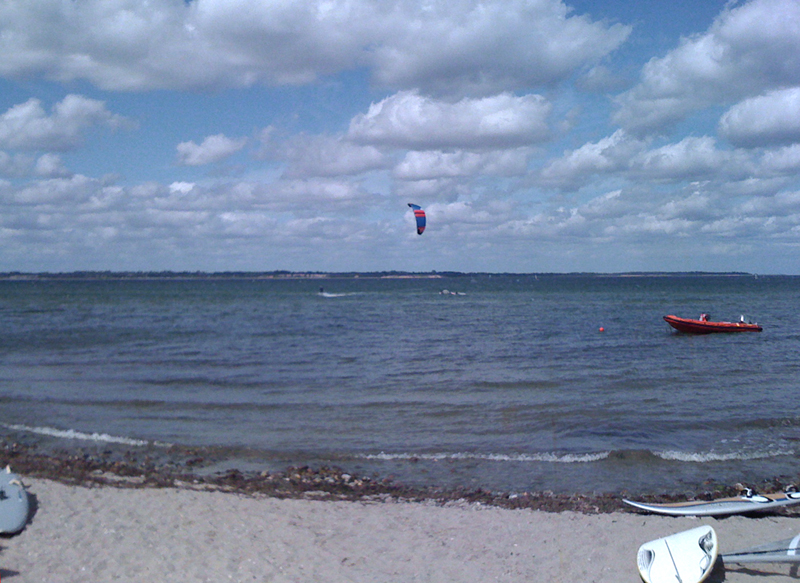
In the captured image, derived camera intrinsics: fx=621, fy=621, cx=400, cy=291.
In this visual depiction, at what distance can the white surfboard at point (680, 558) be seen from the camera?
6.88m

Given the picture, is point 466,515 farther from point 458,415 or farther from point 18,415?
point 18,415

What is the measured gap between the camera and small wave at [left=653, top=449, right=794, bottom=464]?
39.8 feet

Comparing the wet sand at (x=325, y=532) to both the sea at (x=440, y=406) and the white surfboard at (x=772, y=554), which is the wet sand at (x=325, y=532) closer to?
the white surfboard at (x=772, y=554)

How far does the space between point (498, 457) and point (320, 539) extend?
5.11 m

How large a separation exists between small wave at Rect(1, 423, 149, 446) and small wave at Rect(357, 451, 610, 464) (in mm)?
5147

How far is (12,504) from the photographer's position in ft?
26.0

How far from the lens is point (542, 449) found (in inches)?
505

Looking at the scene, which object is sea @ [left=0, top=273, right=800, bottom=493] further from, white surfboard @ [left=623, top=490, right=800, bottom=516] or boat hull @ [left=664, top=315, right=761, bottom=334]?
boat hull @ [left=664, top=315, right=761, bottom=334]

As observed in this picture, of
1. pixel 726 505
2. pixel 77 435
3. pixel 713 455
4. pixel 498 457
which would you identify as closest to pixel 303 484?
pixel 498 457

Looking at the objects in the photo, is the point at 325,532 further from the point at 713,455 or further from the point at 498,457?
the point at 713,455

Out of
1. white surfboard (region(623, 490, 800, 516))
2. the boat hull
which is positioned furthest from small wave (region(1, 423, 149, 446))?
the boat hull

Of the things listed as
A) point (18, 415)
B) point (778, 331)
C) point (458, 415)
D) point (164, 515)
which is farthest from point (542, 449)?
point (778, 331)

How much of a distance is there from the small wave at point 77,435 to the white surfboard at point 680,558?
10.3 meters

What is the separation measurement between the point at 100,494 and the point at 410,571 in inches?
202
